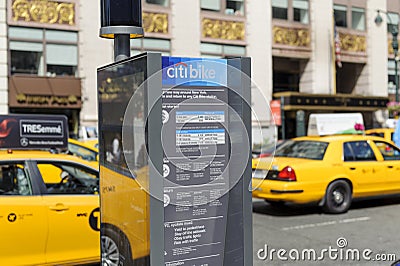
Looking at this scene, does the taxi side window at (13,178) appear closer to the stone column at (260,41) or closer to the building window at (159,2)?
the building window at (159,2)

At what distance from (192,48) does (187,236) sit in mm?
20831

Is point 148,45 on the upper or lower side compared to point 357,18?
lower

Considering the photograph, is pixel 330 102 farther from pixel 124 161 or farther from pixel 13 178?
pixel 124 161

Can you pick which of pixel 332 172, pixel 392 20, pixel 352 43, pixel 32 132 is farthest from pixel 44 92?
pixel 392 20

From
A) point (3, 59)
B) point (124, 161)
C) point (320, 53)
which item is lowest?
point (124, 161)

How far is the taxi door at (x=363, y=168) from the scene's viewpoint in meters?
9.93

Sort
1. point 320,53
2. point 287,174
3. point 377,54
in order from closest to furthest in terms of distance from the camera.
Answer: point 287,174 < point 320,53 < point 377,54

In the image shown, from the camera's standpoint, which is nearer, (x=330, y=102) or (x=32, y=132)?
(x=32, y=132)

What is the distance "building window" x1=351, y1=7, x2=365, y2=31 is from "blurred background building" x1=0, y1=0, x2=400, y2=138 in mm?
54

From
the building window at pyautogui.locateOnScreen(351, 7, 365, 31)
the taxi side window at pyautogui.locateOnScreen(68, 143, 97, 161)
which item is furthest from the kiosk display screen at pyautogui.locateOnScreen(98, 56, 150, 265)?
the building window at pyautogui.locateOnScreen(351, 7, 365, 31)

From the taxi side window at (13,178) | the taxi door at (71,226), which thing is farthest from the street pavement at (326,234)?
the taxi side window at (13,178)

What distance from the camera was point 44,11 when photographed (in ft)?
67.7

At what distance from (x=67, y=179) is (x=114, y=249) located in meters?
3.22

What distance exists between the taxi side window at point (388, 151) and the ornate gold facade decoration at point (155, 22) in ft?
46.5
